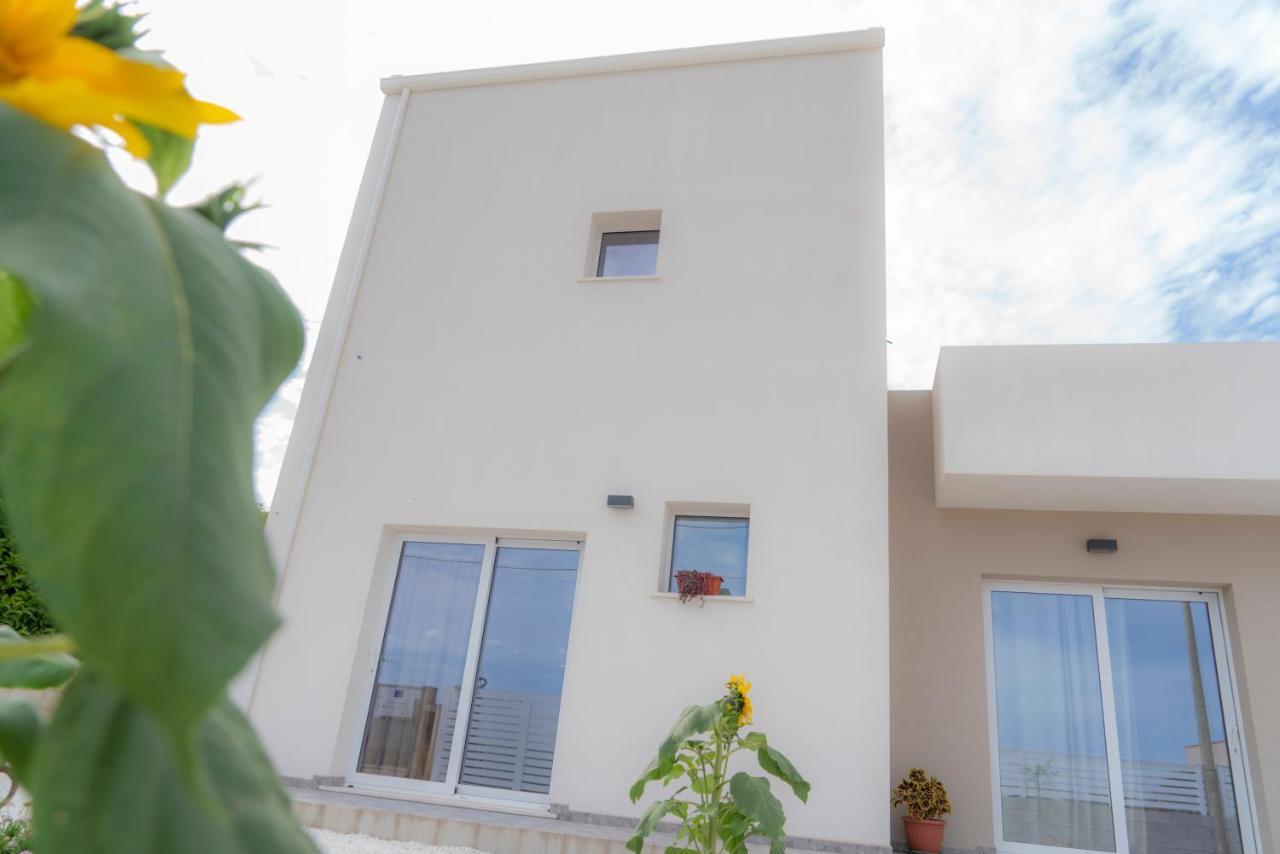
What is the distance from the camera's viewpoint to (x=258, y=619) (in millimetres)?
190

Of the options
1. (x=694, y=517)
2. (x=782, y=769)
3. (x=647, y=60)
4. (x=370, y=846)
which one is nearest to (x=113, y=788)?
(x=782, y=769)

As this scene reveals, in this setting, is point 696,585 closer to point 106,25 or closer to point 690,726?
point 690,726

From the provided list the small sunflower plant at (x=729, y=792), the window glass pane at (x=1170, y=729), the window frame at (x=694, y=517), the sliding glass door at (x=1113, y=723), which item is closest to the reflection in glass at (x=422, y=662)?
the window frame at (x=694, y=517)

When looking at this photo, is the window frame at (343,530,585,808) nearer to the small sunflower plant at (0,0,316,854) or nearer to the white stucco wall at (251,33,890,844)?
the white stucco wall at (251,33,890,844)

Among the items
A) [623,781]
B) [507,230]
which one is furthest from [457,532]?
[507,230]

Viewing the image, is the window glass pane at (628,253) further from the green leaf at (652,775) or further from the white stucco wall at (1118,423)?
the green leaf at (652,775)

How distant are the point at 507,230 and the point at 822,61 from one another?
3.23m

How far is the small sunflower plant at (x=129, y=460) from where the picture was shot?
0.60ft

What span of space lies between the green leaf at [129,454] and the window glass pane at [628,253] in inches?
277

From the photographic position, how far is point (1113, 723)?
6.11 meters

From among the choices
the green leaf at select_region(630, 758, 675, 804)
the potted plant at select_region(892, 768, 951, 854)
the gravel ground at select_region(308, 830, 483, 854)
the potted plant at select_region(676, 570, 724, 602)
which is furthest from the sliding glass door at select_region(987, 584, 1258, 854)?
the gravel ground at select_region(308, 830, 483, 854)

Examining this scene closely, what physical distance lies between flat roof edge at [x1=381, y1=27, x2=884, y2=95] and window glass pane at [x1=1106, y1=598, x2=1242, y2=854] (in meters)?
5.26

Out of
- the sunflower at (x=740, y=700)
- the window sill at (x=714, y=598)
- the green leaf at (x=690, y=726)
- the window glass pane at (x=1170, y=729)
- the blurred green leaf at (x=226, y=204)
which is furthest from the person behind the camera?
the window glass pane at (x=1170, y=729)

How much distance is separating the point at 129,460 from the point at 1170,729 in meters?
7.50
